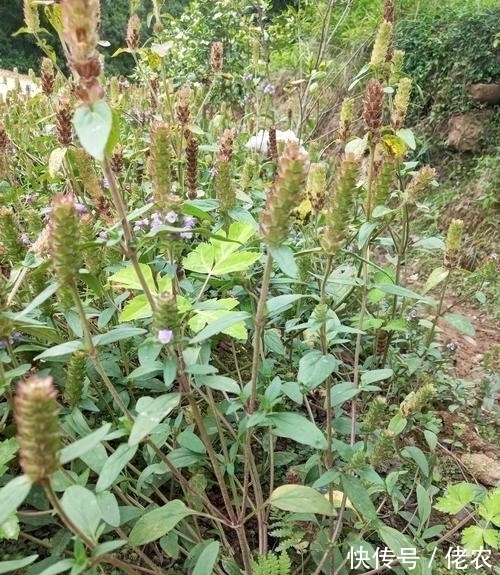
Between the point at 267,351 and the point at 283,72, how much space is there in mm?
5232

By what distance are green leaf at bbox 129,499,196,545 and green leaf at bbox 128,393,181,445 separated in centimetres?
29

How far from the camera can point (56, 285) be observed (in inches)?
37.9

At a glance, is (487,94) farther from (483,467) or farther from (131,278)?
(131,278)

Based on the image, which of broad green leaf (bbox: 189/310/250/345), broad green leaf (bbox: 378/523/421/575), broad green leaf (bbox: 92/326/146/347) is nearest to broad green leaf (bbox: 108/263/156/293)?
broad green leaf (bbox: 92/326/146/347)

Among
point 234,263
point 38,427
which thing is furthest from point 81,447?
point 234,263

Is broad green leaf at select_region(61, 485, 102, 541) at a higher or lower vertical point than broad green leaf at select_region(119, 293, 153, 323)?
lower

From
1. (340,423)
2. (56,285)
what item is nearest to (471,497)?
(340,423)

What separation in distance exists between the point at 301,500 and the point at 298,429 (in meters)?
0.14

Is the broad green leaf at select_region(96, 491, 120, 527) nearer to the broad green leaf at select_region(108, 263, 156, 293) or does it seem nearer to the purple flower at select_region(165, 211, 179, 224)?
the broad green leaf at select_region(108, 263, 156, 293)

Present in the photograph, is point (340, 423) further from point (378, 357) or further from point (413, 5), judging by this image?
point (413, 5)

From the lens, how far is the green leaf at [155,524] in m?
1.08

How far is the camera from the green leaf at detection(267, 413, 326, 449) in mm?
1008

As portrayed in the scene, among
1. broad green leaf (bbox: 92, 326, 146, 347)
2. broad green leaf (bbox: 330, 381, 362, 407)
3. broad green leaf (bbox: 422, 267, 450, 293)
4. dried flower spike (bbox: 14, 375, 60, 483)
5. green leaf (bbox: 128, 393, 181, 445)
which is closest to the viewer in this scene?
dried flower spike (bbox: 14, 375, 60, 483)

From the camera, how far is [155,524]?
1092 mm
